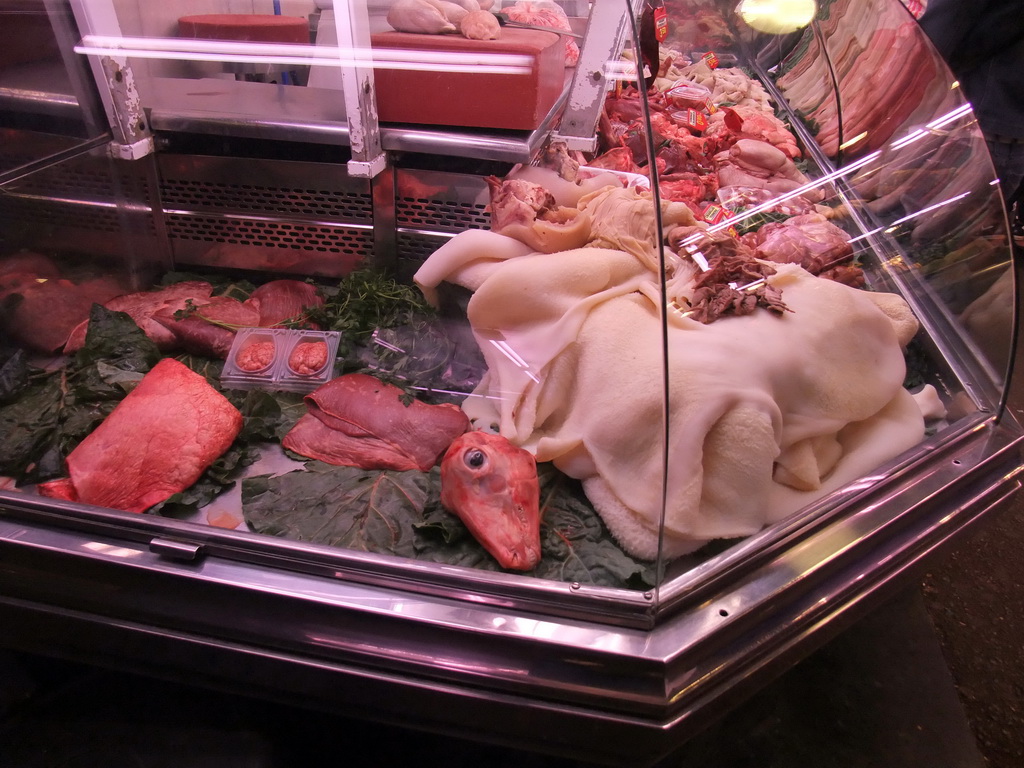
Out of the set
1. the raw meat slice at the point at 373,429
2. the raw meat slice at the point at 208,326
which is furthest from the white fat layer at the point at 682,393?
the raw meat slice at the point at 208,326

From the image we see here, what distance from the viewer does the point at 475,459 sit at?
1285 millimetres

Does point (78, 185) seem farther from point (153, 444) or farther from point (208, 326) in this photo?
point (153, 444)

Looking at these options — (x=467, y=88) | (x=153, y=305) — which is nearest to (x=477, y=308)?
(x=467, y=88)

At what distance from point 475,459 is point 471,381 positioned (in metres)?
0.29

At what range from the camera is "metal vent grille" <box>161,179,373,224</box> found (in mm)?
1874

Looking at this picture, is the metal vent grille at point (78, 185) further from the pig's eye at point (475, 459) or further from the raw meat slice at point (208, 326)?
the pig's eye at point (475, 459)

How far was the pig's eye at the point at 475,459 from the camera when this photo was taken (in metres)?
1.28

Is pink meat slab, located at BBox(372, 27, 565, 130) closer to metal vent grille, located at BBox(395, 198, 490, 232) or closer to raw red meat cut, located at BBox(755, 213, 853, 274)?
metal vent grille, located at BBox(395, 198, 490, 232)

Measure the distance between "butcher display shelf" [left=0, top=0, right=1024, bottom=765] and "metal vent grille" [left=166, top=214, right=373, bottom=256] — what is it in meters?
0.01

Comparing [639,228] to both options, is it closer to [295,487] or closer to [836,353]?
[836,353]

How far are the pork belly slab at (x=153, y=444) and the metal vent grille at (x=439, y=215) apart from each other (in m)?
0.77

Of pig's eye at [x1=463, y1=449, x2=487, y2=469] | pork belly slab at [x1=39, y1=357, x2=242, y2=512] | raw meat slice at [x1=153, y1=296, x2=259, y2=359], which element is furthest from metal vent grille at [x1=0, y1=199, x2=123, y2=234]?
pig's eye at [x1=463, y1=449, x2=487, y2=469]

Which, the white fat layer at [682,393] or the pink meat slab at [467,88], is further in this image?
the pink meat slab at [467,88]

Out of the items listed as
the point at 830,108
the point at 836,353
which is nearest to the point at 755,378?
the point at 836,353
